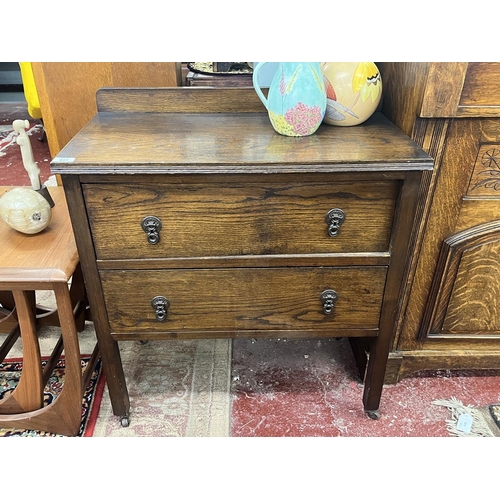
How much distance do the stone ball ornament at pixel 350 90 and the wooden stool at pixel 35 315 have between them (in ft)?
2.43

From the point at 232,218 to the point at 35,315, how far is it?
653 mm

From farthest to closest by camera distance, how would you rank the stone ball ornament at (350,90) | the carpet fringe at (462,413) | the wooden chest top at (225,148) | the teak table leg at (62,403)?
1. the carpet fringe at (462,413)
2. the teak table leg at (62,403)
3. the stone ball ornament at (350,90)
4. the wooden chest top at (225,148)

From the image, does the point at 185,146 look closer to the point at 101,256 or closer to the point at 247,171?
the point at 247,171

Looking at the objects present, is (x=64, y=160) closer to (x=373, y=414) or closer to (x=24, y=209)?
(x=24, y=209)

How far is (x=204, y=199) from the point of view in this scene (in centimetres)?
96

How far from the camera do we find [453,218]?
117 cm

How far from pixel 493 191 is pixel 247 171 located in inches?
26.5

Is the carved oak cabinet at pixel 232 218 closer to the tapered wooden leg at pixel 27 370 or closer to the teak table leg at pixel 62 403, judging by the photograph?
the teak table leg at pixel 62 403

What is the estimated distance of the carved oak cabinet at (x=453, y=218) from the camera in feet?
3.27

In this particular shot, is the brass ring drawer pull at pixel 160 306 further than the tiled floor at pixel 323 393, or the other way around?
the tiled floor at pixel 323 393

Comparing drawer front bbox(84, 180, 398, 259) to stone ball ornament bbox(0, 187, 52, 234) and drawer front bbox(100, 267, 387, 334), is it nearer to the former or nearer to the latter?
drawer front bbox(100, 267, 387, 334)

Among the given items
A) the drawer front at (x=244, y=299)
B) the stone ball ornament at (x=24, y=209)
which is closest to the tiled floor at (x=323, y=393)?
the drawer front at (x=244, y=299)

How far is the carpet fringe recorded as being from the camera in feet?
4.17

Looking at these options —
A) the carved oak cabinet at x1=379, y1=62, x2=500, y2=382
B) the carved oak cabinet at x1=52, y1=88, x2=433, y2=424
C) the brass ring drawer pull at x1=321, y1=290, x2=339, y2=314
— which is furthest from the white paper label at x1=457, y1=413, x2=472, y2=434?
the brass ring drawer pull at x1=321, y1=290, x2=339, y2=314
